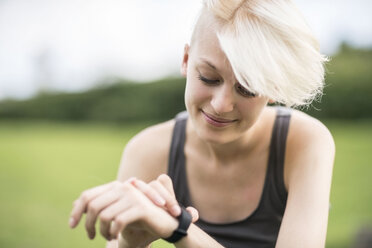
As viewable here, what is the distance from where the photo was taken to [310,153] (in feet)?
8.80

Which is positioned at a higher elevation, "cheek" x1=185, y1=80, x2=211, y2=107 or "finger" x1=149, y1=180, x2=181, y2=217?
"cheek" x1=185, y1=80, x2=211, y2=107

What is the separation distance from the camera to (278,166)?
2895 mm

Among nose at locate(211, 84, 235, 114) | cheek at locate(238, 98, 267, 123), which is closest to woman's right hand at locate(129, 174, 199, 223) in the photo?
nose at locate(211, 84, 235, 114)

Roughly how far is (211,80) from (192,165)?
0.90 meters

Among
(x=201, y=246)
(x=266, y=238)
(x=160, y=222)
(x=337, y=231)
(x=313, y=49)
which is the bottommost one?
(x=337, y=231)

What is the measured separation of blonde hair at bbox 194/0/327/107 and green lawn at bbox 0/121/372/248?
4.78 m

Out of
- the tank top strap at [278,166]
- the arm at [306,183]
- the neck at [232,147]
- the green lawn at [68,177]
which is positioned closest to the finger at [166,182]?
the arm at [306,183]

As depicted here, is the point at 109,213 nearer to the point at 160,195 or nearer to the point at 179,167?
the point at 160,195

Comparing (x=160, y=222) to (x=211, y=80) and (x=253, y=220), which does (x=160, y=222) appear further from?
(x=253, y=220)

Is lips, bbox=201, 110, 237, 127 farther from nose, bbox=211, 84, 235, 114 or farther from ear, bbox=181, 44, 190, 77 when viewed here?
ear, bbox=181, 44, 190, 77

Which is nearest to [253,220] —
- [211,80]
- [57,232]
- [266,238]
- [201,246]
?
[266,238]

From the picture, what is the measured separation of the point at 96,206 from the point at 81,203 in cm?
6

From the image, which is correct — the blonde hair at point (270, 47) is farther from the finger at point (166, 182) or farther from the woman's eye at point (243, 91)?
the finger at point (166, 182)

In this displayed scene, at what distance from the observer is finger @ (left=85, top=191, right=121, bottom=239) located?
193 cm
